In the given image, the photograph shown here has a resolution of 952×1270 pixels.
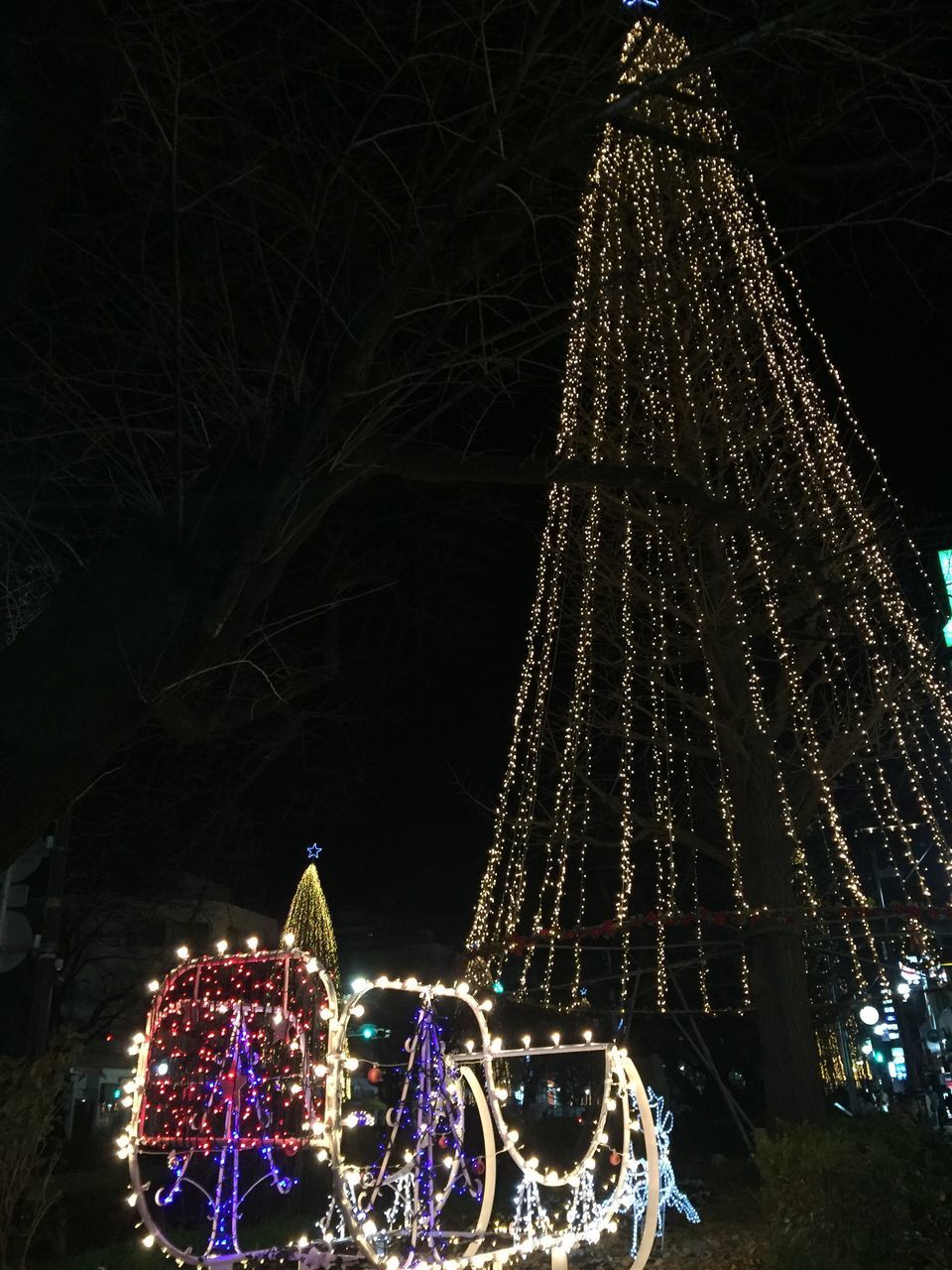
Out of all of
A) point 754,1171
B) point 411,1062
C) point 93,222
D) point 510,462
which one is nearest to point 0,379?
point 93,222

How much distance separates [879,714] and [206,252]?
328 inches

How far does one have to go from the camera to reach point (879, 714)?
36.2 ft

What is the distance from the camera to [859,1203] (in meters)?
6.87

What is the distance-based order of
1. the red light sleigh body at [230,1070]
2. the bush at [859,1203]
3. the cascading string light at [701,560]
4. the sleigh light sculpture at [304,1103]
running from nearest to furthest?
the sleigh light sculpture at [304,1103] < the red light sleigh body at [230,1070] < the bush at [859,1203] < the cascading string light at [701,560]

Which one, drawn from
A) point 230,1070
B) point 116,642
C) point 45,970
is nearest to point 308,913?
point 45,970

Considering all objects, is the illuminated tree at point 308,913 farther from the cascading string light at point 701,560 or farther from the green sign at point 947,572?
the green sign at point 947,572

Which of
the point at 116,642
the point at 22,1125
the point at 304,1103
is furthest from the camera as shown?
the point at 22,1125

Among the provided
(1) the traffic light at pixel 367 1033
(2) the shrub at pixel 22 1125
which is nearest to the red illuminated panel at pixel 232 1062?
(2) the shrub at pixel 22 1125

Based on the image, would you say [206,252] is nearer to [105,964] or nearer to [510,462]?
[510,462]

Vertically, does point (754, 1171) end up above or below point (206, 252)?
below

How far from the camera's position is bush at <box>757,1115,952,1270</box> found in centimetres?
670

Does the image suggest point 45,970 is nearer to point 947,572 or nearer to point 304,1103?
point 304,1103

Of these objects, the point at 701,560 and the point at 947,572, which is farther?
the point at 947,572

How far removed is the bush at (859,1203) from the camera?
22.0 feet
